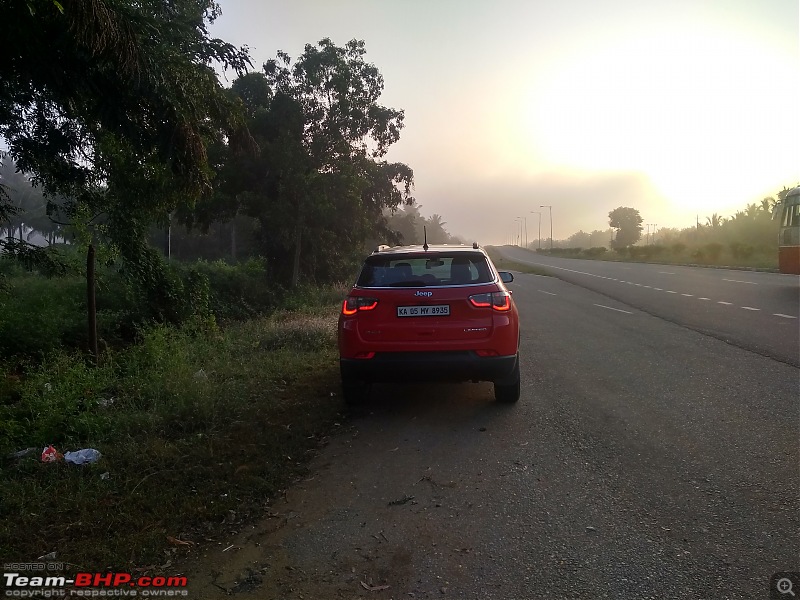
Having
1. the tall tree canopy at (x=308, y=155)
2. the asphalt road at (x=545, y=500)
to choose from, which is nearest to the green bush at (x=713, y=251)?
the tall tree canopy at (x=308, y=155)

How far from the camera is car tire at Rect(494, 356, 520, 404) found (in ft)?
20.0

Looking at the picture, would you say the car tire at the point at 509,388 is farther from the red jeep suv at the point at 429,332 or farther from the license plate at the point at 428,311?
the license plate at the point at 428,311

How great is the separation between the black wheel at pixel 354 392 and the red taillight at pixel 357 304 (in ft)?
2.32

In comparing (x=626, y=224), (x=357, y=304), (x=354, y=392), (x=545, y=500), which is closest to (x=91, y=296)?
(x=354, y=392)

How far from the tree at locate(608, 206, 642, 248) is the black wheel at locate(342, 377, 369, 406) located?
105 metres

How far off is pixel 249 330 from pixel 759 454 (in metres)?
9.46

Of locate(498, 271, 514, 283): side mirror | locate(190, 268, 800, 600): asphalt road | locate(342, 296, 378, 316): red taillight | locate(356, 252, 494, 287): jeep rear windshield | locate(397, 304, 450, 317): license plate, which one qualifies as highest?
locate(356, 252, 494, 287): jeep rear windshield

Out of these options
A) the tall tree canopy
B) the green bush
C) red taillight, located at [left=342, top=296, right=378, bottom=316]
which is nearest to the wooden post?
red taillight, located at [left=342, top=296, right=378, bottom=316]

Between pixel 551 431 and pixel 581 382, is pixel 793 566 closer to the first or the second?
pixel 551 431

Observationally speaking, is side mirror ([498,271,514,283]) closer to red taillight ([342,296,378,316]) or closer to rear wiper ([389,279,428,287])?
rear wiper ([389,279,428,287])

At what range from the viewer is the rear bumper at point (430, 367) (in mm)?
5699

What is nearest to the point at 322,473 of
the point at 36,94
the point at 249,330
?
the point at 36,94

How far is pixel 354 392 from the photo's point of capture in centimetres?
628

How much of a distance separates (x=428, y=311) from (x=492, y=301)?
25.3 inches
